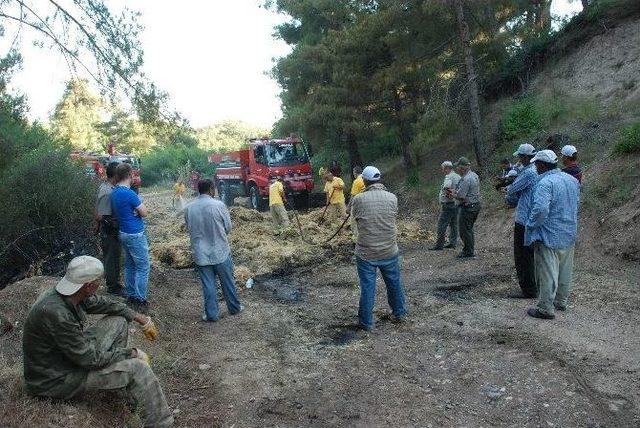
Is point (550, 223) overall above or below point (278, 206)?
above

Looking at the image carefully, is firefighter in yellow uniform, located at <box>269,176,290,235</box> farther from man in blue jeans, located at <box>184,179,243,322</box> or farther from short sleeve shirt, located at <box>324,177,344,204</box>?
man in blue jeans, located at <box>184,179,243,322</box>

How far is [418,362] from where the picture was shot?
4.65 meters

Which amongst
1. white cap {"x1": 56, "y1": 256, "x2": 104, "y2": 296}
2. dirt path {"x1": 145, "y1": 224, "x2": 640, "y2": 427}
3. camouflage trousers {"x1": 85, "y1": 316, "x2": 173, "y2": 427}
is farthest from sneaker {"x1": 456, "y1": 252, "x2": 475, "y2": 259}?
white cap {"x1": 56, "y1": 256, "x2": 104, "y2": 296}

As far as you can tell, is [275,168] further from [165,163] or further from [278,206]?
A: [165,163]

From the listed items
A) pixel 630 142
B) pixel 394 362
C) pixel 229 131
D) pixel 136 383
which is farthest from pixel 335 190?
pixel 229 131

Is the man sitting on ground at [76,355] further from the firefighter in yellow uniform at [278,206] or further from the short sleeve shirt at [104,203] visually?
the firefighter in yellow uniform at [278,206]

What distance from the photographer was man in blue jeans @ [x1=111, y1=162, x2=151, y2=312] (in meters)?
5.73

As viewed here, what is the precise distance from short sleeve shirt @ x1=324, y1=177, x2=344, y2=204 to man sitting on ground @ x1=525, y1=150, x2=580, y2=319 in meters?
6.81

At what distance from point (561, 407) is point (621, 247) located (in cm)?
500

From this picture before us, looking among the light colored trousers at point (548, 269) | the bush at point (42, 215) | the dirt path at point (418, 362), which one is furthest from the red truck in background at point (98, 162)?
the light colored trousers at point (548, 269)

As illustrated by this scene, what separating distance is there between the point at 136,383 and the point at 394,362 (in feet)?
7.54

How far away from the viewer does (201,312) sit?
6695 millimetres

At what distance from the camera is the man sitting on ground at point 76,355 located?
3.17m

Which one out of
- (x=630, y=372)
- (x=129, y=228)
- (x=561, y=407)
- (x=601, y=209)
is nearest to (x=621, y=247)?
(x=601, y=209)
